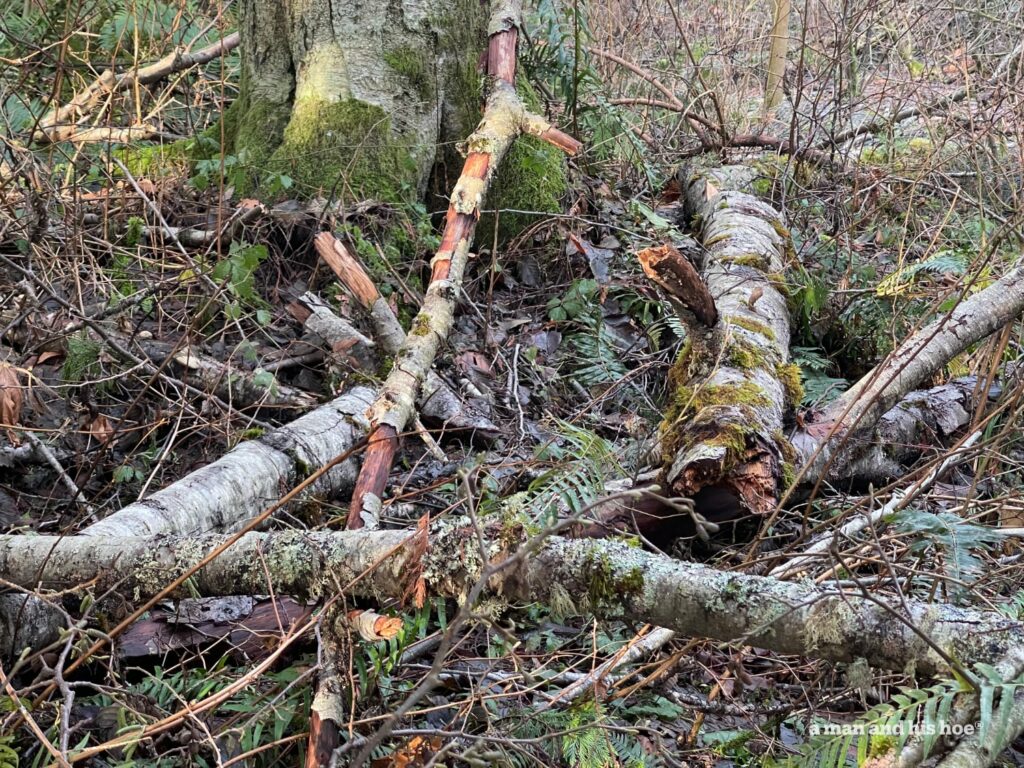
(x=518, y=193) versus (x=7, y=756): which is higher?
(x=518, y=193)

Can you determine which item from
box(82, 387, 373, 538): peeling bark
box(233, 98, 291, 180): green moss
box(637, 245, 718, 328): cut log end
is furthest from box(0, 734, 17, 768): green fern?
box(233, 98, 291, 180): green moss

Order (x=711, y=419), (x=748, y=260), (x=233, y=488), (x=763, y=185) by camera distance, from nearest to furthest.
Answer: (x=233, y=488) < (x=711, y=419) < (x=748, y=260) < (x=763, y=185)

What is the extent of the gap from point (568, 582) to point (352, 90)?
3624 mm

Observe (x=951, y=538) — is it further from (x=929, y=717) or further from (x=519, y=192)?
(x=519, y=192)

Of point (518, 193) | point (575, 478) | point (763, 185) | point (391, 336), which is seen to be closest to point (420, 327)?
point (391, 336)

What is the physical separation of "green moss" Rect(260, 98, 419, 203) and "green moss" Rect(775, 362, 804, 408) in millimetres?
2231

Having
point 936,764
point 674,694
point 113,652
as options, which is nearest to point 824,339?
point 674,694

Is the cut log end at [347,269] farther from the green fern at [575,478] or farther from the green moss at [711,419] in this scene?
the green moss at [711,419]

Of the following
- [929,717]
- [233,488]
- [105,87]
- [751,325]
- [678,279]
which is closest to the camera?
[929,717]

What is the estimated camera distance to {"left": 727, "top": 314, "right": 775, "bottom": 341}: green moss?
3931mm

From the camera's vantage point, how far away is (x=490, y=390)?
420 centimetres

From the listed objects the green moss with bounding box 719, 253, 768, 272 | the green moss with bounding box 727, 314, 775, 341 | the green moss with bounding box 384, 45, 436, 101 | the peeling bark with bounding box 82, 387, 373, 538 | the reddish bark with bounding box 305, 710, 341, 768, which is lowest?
the reddish bark with bounding box 305, 710, 341, 768

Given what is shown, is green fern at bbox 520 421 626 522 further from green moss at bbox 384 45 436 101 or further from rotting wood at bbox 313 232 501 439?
green moss at bbox 384 45 436 101

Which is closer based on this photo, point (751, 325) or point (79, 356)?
point (79, 356)
